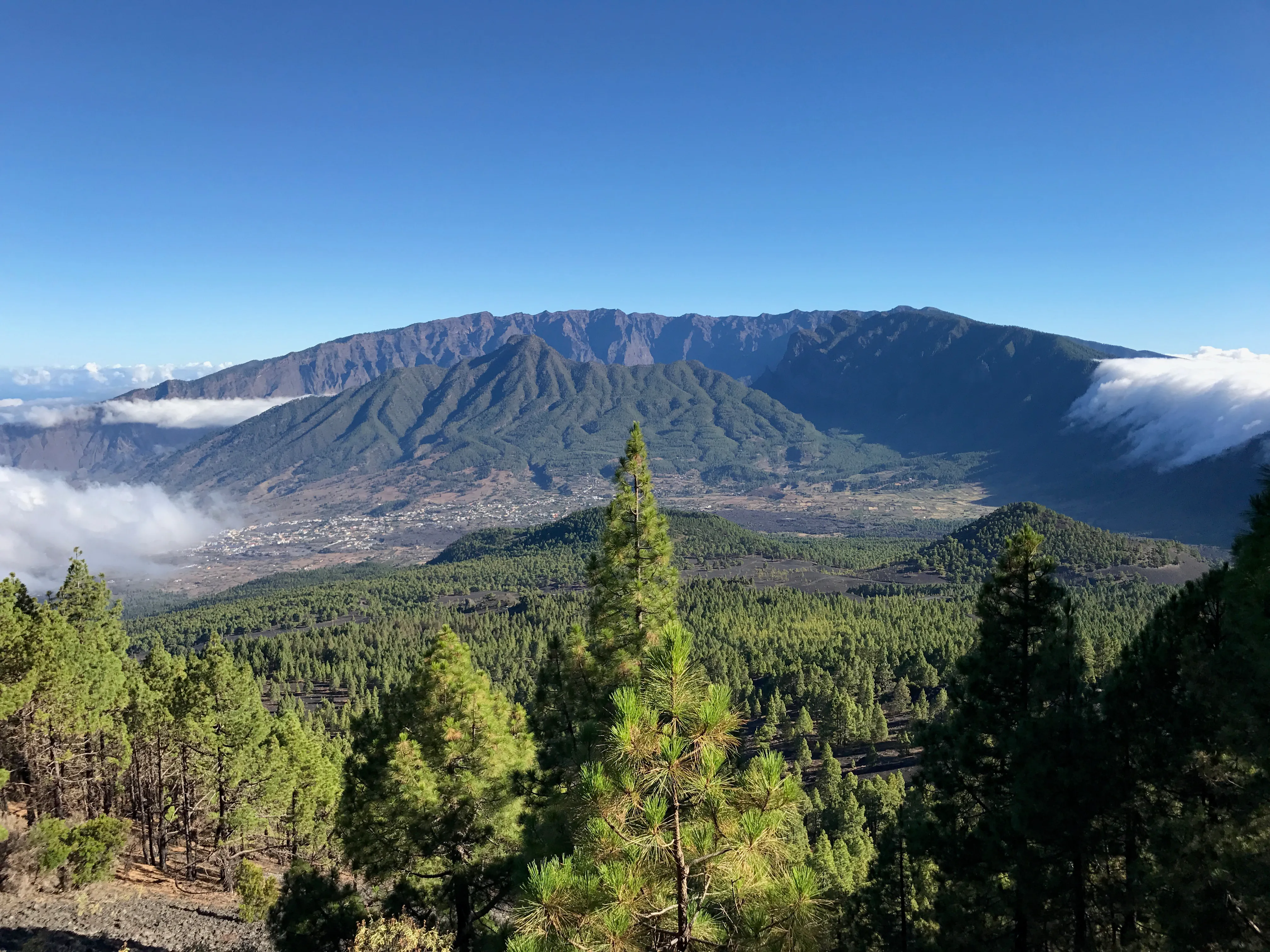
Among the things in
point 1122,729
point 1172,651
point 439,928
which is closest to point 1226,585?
point 1172,651

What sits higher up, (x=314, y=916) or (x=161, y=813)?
(x=314, y=916)

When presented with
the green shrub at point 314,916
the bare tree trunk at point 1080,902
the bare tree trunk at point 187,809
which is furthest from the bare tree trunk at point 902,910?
the bare tree trunk at point 187,809

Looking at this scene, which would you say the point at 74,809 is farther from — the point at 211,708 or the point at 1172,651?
the point at 1172,651

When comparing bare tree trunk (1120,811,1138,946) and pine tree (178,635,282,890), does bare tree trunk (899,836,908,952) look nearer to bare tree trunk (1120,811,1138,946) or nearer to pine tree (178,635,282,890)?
bare tree trunk (1120,811,1138,946)

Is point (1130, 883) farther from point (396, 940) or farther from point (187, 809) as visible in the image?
point (187, 809)

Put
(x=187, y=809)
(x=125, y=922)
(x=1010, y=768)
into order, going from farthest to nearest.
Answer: (x=187, y=809), (x=125, y=922), (x=1010, y=768)

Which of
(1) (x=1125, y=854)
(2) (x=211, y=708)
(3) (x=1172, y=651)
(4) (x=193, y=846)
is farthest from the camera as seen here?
(4) (x=193, y=846)

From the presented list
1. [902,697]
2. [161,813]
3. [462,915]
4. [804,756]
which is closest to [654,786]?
[462,915]
